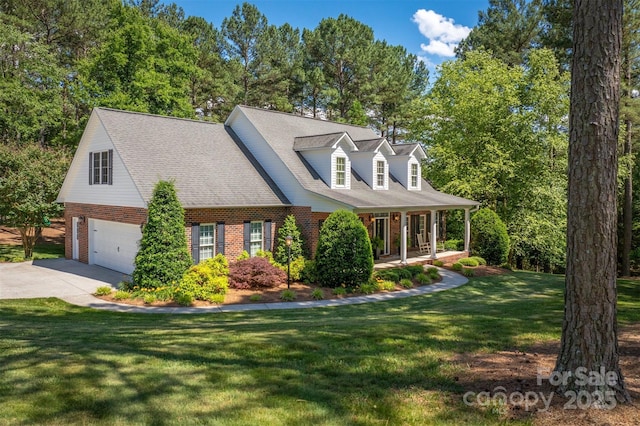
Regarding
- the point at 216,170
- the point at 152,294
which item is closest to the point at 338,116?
the point at 216,170

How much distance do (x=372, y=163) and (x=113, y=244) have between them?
479 inches

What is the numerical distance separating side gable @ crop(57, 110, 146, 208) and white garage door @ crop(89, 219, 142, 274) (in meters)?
1.01

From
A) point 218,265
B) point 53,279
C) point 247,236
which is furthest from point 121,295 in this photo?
point 247,236

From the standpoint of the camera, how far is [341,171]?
20.6 metres

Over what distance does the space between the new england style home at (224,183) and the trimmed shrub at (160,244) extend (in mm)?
971

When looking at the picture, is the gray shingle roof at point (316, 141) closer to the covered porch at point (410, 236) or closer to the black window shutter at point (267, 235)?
the covered porch at point (410, 236)

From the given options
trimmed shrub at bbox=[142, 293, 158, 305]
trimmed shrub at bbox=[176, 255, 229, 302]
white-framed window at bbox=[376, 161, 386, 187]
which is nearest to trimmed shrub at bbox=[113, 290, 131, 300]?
trimmed shrub at bbox=[142, 293, 158, 305]

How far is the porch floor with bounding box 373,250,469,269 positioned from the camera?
20109 millimetres

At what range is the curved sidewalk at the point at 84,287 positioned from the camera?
511 inches

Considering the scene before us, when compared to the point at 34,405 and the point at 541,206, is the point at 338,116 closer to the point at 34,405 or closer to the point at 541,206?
the point at 541,206

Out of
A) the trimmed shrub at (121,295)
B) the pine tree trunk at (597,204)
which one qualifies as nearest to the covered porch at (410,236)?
the trimmed shrub at (121,295)

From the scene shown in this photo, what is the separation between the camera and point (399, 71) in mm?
42812

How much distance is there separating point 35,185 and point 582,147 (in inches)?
948

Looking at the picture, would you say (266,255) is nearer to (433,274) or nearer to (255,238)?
(255,238)
